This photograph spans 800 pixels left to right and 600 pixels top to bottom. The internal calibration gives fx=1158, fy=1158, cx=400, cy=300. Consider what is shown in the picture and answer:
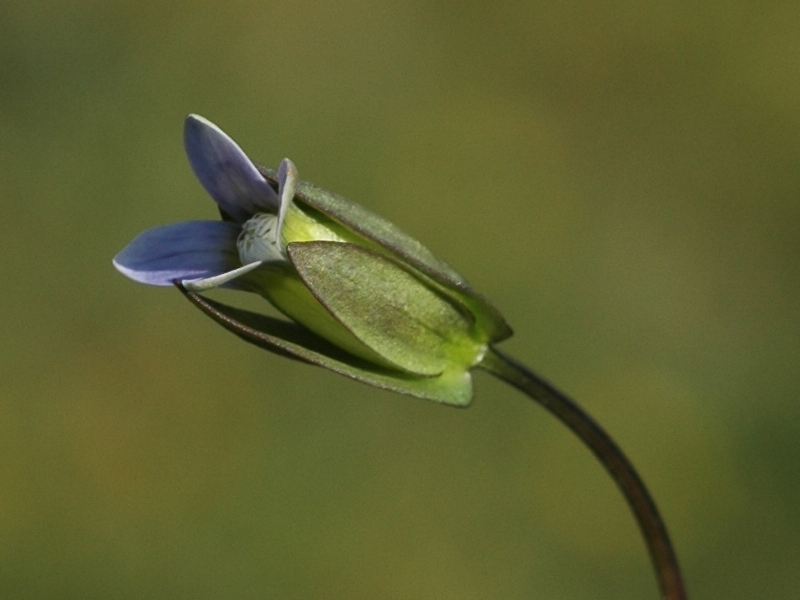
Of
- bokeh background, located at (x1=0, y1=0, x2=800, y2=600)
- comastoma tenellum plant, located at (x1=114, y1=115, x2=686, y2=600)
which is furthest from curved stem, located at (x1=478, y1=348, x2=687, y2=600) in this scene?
bokeh background, located at (x1=0, y1=0, x2=800, y2=600)

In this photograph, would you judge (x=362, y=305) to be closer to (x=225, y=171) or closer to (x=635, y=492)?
(x=225, y=171)

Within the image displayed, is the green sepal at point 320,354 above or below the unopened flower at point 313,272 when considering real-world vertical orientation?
below

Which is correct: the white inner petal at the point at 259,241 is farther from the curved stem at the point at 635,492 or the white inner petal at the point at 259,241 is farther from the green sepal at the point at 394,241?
the curved stem at the point at 635,492

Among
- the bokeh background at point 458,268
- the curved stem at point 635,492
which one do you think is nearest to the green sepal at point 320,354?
the curved stem at point 635,492

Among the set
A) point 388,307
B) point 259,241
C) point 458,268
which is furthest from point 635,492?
point 458,268

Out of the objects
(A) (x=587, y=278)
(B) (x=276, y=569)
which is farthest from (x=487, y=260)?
(B) (x=276, y=569)

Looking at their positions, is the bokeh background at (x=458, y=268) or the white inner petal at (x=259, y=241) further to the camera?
the bokeh background at (x=458, y=268)
